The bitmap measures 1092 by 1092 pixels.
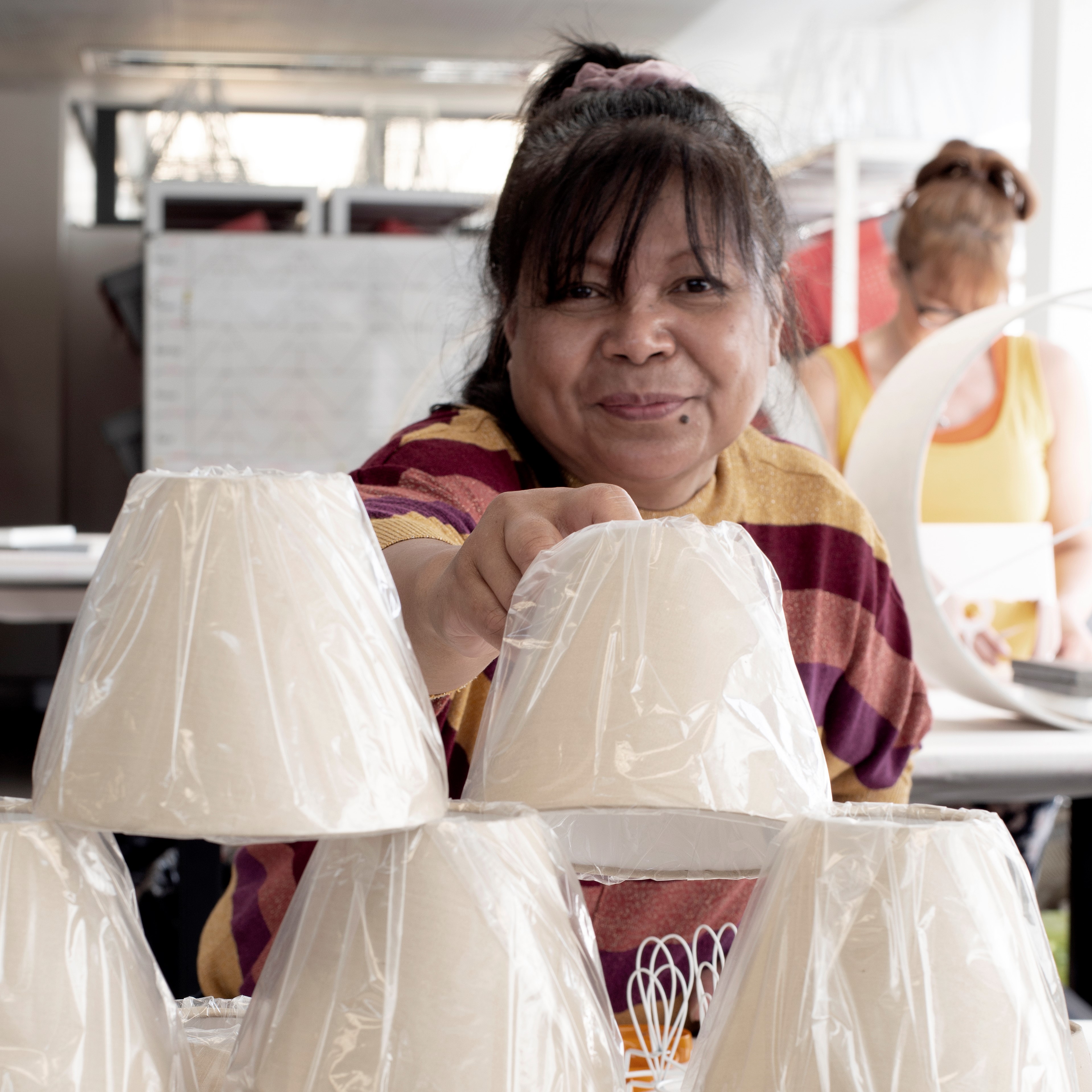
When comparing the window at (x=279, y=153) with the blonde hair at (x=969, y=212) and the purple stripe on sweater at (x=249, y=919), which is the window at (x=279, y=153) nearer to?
the blonde hair at (x=969, y=212)

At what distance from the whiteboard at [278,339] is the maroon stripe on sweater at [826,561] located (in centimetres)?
299

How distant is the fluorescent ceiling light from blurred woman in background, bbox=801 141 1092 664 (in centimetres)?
325

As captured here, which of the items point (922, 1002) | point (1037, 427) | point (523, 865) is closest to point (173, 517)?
point (523, 865)

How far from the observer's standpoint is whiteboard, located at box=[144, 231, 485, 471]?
154 inches

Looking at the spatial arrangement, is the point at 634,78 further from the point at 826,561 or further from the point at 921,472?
the point at 921,472

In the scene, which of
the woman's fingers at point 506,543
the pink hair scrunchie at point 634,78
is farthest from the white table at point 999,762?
the woman's fingers at point 506,543

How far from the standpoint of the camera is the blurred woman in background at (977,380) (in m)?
1.89

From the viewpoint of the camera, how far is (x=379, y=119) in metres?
4.21

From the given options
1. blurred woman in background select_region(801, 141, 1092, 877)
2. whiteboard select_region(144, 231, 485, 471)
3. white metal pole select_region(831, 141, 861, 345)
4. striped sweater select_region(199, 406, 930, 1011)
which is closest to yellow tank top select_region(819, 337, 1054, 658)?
blurred woman in background select_region(801, 141, 1092, 877)

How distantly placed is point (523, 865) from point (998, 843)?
0.48 feet

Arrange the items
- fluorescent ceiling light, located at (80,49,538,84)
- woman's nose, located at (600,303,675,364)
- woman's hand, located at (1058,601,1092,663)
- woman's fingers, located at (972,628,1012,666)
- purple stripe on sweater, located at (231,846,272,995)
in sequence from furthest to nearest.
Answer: fluorescent ceiling light, located at (80,49,538,84) → woman's hand, located at (1058,601,1092,663) → woman's fingers, located at (972,628,1012,666) → purple stripe on sweater, located at (231,846,272,995) → woman's nose, located at (600,303,675,364)

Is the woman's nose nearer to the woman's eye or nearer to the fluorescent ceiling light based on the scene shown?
the woman's eye

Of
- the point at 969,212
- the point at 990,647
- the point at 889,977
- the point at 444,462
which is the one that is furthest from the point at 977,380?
the point at 889,977

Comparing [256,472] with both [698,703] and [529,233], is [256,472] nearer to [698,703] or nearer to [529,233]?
[698,703]
